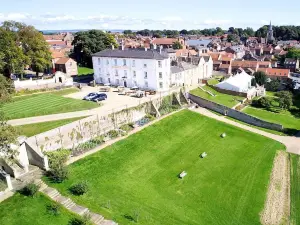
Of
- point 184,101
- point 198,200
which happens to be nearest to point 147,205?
point 198,200

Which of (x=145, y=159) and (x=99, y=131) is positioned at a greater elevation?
(x=99, y=131)

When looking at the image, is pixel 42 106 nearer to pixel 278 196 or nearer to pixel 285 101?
pixel 278 196

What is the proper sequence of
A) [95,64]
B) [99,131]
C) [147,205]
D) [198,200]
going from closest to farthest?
[147,205] < [198,200] < [99,131] < [95,64]

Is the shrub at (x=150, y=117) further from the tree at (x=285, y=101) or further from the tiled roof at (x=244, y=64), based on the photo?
the tiled roof at (x=244, y=64)

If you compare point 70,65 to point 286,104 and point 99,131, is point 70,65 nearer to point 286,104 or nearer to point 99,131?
point 99,131

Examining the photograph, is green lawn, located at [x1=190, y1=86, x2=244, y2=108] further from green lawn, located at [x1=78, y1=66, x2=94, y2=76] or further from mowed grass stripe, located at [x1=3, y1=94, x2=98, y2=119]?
green lawn, located at [x1=78, y1=66, x2=94, y2=76]

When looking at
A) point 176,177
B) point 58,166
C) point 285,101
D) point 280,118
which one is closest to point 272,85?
point 285,101

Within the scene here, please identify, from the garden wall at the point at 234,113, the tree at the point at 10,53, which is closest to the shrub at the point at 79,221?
the garden wall at the point at 234,113
